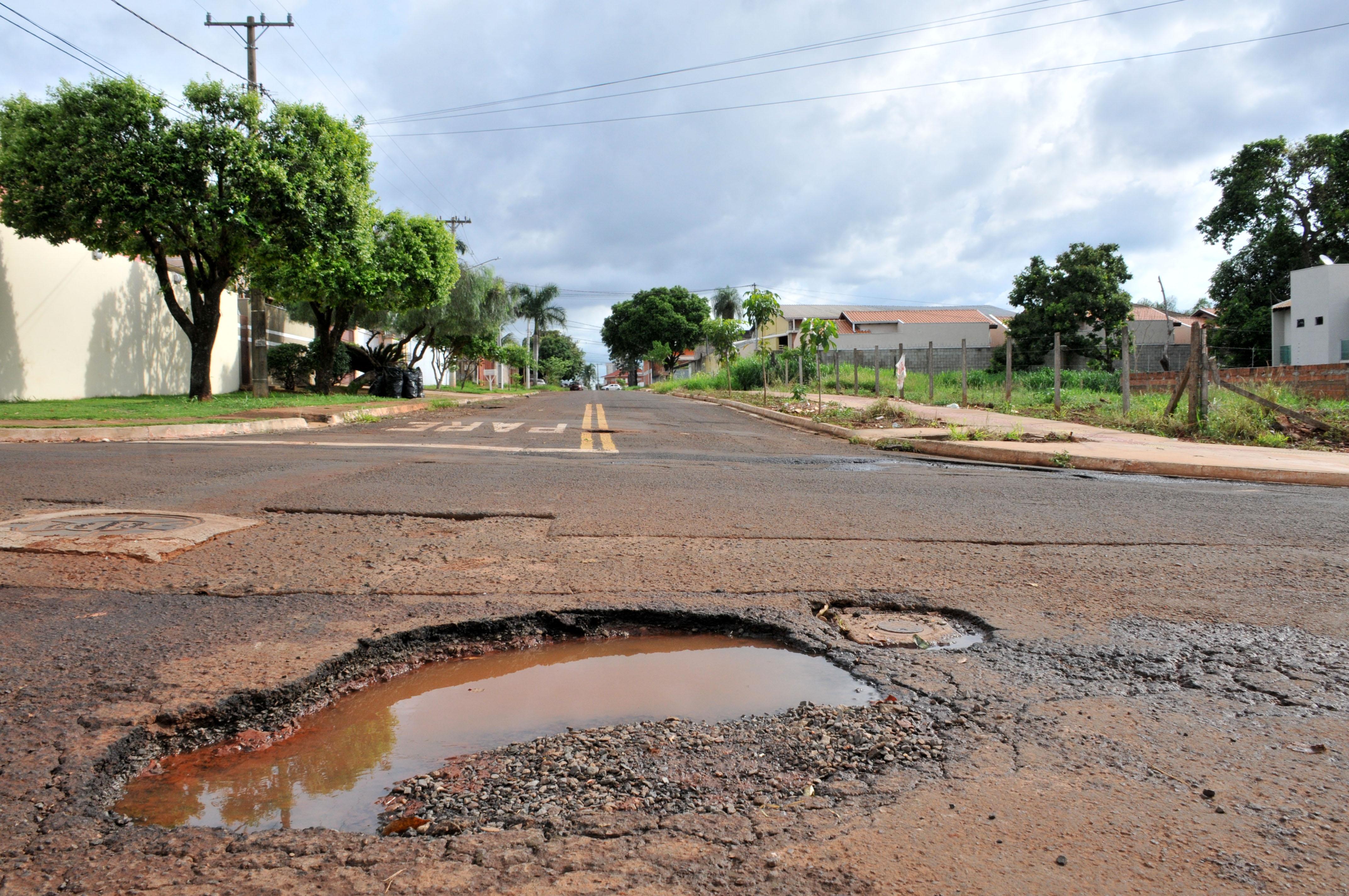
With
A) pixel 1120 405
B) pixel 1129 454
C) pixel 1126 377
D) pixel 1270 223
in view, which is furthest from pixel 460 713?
pixel 1270 223

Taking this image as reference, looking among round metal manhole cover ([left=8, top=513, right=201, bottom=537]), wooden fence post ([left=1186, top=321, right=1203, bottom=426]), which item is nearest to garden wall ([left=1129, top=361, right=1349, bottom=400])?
wooden fence post ([left=1186, top=321, right=1203, bottom=426])

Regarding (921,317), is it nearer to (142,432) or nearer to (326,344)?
(326,344)

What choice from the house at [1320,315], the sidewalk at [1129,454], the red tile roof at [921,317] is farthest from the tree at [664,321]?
the sidewalk at [1129,454]

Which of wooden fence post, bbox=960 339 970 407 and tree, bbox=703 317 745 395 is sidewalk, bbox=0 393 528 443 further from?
tree, bbox=703 317 745 395

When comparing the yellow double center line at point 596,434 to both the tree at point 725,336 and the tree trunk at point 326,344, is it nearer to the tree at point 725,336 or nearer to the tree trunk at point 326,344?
the tree trunk at point 326,344

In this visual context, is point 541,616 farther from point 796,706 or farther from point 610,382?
point 610,382

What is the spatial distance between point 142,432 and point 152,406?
13.8ft

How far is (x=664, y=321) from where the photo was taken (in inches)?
3457

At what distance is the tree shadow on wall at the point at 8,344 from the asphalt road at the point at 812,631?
33.1 feet

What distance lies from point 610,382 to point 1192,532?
180 meters

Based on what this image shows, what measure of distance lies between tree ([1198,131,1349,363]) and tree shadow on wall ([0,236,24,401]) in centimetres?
4710

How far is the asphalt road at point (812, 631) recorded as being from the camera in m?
1.79

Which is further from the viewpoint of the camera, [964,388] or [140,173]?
[964,388]

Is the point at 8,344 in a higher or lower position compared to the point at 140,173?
lower
